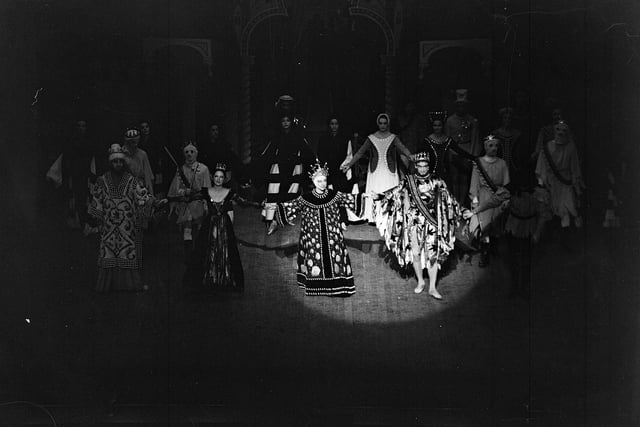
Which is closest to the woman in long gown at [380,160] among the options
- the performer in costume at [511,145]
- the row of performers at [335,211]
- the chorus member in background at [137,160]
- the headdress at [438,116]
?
the row of performers at [335,211]

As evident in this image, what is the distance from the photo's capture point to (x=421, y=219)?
4.93 meters

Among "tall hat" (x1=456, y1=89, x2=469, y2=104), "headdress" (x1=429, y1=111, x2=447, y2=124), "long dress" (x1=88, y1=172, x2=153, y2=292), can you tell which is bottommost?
"long dress" (x1=88, y1=172, x2=153, y2=292)

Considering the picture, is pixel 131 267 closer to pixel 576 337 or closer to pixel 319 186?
pixel 319 186

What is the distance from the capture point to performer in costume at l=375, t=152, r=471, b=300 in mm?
4902

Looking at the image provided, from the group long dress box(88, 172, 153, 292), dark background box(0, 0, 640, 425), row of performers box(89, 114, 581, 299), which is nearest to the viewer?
dark background box(0, 0, 640, 425)

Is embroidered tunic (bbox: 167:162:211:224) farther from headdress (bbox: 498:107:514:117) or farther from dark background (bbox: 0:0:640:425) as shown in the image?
headdress (bbox: 498:107:514:117)

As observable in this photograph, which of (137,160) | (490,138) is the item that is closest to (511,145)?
(490,138)

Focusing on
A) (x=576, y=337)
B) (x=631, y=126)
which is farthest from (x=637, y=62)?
(x=576, y=337)

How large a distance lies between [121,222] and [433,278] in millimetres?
2229

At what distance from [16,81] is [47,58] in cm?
28

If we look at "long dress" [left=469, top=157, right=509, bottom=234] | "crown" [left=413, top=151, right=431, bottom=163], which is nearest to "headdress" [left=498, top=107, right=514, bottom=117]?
"long dress" [left=469, top=157, right=509, bottom=234]

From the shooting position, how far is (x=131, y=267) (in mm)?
4988

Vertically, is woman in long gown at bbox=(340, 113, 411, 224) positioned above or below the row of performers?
above

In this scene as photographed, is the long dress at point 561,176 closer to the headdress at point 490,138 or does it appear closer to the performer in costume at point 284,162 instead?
the headdress at point 490,138
